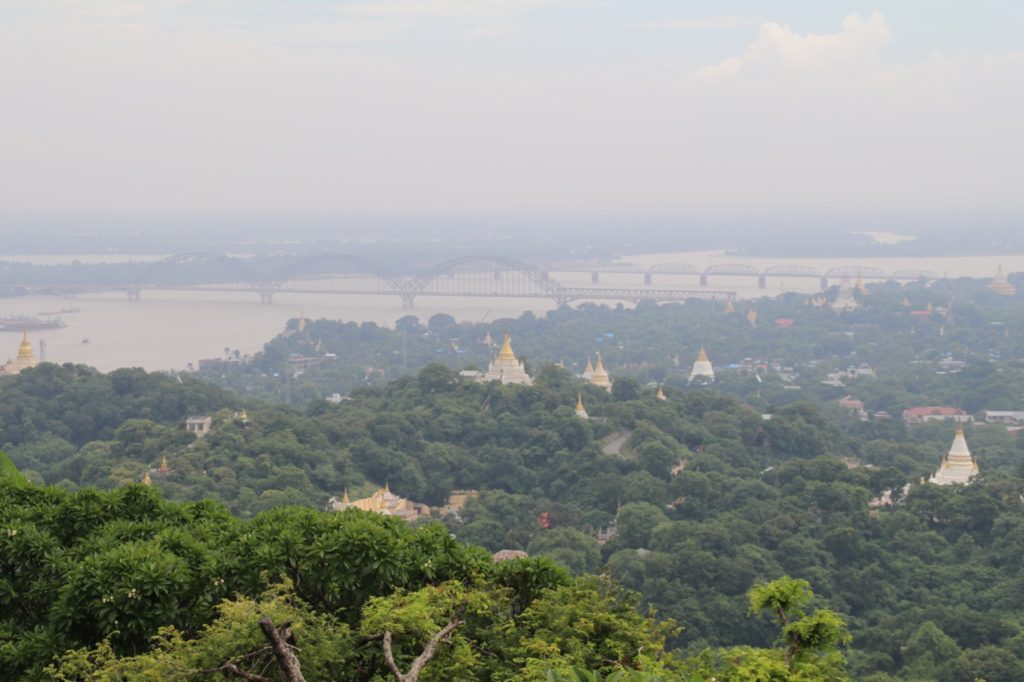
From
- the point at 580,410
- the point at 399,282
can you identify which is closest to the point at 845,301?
the point at 399,282

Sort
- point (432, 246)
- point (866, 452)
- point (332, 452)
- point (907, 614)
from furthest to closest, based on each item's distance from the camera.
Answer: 1. point (432, 246)
2. point (866, 452)
3. point (332, 452)
4. point (907, 614)

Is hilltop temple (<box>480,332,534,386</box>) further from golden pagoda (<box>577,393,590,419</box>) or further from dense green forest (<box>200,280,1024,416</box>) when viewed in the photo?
dense green forest (<box>200,280,1024,416</box>)

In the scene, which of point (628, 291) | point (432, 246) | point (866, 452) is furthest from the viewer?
point (432, 246)

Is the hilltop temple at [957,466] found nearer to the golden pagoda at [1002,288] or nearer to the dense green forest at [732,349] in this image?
the dense green forest at [732,349]

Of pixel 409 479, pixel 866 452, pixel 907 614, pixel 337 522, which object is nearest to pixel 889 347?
pixel 866 452

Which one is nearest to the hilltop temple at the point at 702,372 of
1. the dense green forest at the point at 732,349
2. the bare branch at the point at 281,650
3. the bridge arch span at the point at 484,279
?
the dense green forest at the point at 732,349

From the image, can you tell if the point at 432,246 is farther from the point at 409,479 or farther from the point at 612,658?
the point at 612,658

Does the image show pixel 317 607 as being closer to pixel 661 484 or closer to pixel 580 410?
pixel 661 484
